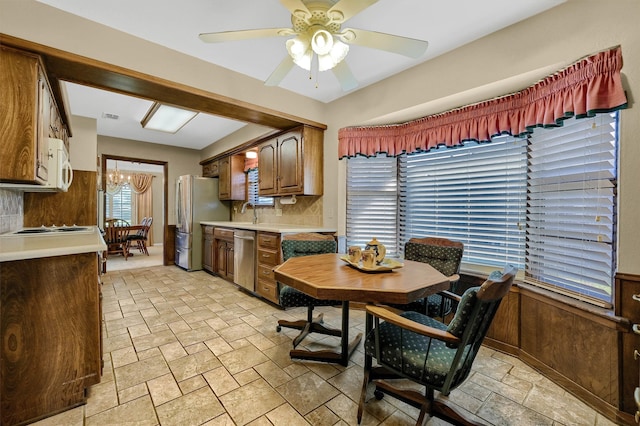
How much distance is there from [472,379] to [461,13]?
2.60 meters

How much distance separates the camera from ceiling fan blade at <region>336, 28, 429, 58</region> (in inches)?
60.6

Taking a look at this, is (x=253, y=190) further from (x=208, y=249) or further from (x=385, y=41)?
(x=385, y=41)

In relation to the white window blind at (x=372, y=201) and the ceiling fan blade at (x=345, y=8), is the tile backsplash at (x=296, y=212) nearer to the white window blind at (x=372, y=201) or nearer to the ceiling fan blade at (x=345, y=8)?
the white window blind at (x=372, y=201)

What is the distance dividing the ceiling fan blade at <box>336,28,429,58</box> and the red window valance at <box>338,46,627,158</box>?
105 centimetres

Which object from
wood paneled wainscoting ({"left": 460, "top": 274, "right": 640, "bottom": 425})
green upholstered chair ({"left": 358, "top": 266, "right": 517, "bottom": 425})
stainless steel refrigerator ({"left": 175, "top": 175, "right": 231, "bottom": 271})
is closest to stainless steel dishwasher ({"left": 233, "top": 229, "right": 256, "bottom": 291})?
stainless steel refrigerator ({"left": 175, "top": 175, "right": 231, "bottom": 271})

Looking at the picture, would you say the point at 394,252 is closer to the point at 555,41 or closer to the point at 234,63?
the point at 555,41

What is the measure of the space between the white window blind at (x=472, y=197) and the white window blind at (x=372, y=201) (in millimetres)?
120

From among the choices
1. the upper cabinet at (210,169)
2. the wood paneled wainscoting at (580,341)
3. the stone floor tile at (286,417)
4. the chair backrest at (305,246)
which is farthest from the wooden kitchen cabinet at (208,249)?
the wood paneled wainscoting at (580,341)

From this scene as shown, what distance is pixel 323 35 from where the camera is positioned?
148 centimetres

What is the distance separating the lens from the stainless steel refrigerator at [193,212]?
5004 millimetres

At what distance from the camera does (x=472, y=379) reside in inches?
74.2

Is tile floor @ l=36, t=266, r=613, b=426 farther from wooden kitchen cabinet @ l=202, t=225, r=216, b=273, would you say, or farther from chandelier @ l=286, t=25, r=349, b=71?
chandelier @ l=286, t=25, r=349, b=71

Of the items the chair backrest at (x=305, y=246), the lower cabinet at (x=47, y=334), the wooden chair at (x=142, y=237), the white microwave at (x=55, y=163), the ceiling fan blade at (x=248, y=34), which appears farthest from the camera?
the wooden chair at (x=142, y=237)

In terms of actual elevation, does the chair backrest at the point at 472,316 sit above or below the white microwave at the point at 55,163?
below
